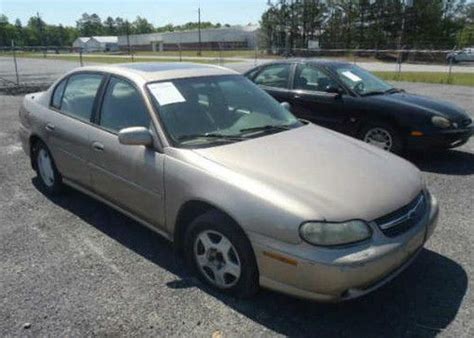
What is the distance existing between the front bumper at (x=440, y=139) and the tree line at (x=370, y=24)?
120 ft

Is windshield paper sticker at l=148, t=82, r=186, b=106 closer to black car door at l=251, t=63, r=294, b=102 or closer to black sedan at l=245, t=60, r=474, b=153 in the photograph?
black sedan at l=245, t=60, r=474, b=153

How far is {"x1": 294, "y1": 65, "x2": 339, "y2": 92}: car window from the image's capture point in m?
7.02

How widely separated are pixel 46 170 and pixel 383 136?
4.64 meters

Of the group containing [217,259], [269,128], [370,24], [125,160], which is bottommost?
[217,259]

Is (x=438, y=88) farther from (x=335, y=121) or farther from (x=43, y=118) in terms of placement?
(x=43, y=118)

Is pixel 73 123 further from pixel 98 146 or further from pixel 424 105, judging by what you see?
pixel 424 105

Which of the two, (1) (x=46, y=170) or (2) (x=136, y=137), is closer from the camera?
(2) (x=136, y=137)

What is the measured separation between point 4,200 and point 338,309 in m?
3.99

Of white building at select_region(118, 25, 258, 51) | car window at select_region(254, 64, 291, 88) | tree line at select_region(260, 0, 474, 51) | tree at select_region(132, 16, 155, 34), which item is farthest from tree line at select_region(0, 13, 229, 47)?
car window at select_region(254, 64, 291, 88)

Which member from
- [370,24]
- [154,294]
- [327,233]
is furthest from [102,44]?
Answer: [327,233]

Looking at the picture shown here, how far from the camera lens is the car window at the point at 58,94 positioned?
4801mm

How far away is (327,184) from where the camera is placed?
2.91m

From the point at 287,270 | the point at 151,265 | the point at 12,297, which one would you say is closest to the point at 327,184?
the point at 287,270

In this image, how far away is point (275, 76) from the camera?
770 centimetres
